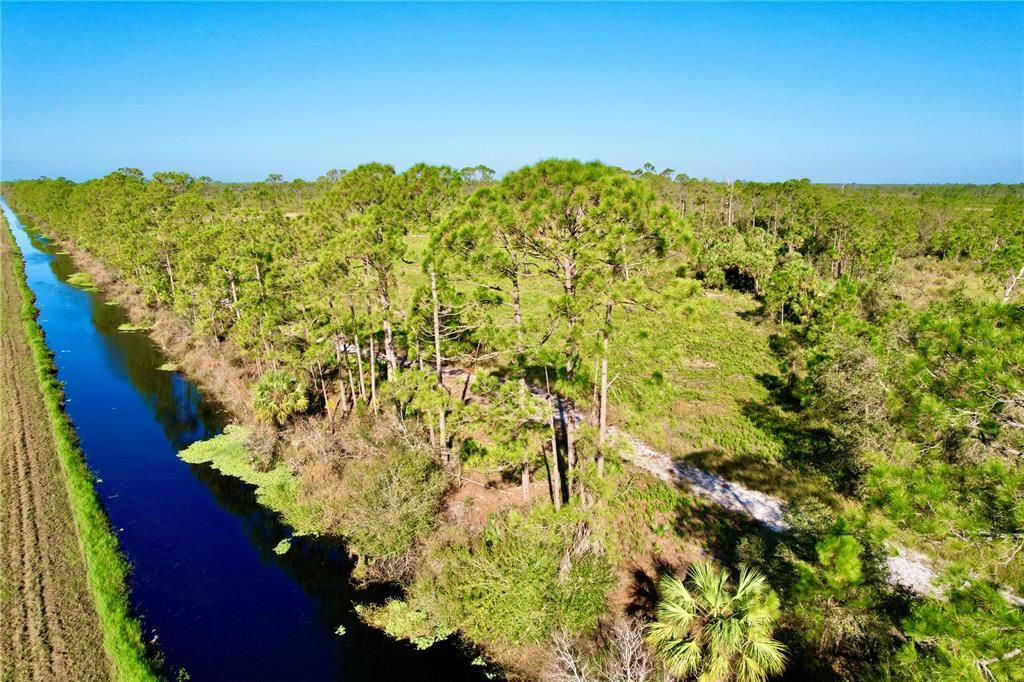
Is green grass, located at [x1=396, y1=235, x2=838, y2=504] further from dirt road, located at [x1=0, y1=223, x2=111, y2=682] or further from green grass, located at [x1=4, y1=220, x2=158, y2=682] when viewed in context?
dirt road, located at [x1=0, y1=223, x2=111, y2=682]

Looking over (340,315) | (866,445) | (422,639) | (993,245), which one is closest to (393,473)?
(422,639)

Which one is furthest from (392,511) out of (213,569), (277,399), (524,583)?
(277,399)

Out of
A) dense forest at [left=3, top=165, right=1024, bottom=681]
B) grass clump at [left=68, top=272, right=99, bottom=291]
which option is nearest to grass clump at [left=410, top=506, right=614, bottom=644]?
dense forest at [left=3, top=165, right=1024, bottom=681]

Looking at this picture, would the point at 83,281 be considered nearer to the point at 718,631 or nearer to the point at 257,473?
the point at 257,473

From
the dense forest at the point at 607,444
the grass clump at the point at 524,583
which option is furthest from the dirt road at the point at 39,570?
the grass clump at the point at 524,583

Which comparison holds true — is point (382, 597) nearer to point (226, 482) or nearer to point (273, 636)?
point (273, 636)

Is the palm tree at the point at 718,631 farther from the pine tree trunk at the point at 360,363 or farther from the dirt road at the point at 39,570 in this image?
the pine tree trunk at the point at 360,363

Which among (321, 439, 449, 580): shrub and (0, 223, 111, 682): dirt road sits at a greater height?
→ (321, 439, 449, 580): shrub

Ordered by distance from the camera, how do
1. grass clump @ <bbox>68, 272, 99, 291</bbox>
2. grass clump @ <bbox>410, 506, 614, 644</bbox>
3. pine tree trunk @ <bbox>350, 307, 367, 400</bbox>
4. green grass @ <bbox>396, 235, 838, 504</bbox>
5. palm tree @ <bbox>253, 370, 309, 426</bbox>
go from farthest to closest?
grass clump @ <bbox>68, 272, 99, 291</bbox>
palm tree @ <bbox>253, 370, 309, 426</bbox>
pine tree trunk @ <bbox>350, 307, 367, 400</bbox>
green grass @ <bbox>396, 235, 838, 504</bbox>
grass clump @ <bbox>410, 506, 614, 644</bbox>
